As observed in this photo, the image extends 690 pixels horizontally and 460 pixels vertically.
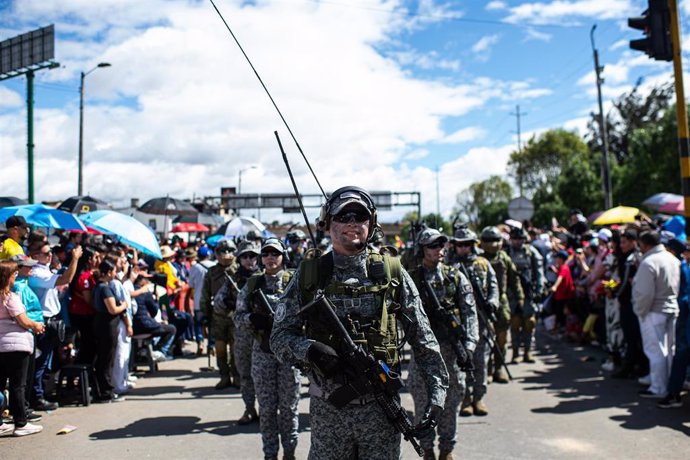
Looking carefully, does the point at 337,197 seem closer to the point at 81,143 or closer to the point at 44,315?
the point at 44,315

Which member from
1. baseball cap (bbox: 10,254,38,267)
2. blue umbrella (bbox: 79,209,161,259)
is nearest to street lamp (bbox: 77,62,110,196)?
blue umbrella (bbox: 79,209,161,259)

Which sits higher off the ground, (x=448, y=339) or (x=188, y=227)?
(x=188, y=227)

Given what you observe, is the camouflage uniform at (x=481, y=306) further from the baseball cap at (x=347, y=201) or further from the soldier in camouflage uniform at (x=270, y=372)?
the baseball cap at (x=347, y=201)

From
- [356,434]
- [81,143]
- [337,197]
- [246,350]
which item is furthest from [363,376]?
[81,143]

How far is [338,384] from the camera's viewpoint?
2936mm

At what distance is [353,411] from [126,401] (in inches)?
223

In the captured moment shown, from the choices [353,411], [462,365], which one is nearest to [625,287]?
[462,365]

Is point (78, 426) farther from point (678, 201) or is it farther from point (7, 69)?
point (7, 69)

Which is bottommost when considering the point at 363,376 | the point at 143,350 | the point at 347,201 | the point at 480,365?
the point at 143,350

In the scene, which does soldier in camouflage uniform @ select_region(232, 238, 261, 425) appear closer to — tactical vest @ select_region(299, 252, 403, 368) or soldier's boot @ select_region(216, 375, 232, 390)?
soldier's boot @ select_region(216, 375, 232, 390)

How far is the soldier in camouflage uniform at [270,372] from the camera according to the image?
4.94 metres

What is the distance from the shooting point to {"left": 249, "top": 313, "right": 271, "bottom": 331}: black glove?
16.8 ft

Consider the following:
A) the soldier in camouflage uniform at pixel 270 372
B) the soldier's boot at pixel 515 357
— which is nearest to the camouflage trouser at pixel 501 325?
the soldier's boot at pixel 515 357

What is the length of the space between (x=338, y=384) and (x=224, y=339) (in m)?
5.43
